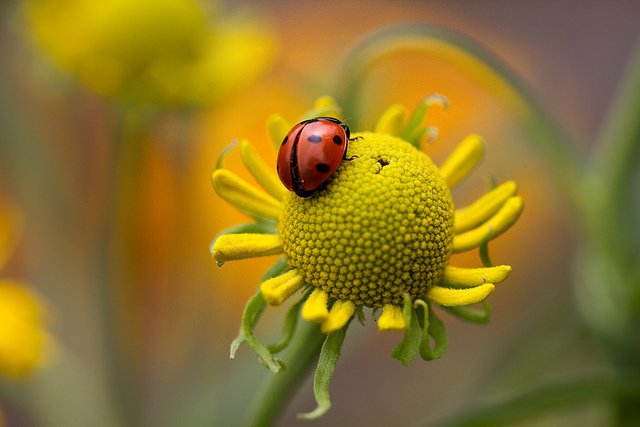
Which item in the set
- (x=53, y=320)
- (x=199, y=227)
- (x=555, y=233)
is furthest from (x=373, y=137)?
(x=555, y=233)

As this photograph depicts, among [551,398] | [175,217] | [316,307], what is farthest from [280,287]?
[175,217]

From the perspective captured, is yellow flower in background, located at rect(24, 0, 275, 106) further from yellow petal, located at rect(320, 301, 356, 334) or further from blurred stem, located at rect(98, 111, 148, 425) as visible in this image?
yellow petal, located at rect(320, 301, 356, 334)

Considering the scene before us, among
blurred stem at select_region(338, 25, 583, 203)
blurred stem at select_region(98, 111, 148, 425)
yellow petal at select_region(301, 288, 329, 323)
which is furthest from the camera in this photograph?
blurred stem at select_region(98, 111, 148, 425)

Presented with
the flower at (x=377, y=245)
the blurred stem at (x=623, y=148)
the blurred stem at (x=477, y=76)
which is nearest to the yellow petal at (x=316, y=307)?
the flower at (x=377, y=245)

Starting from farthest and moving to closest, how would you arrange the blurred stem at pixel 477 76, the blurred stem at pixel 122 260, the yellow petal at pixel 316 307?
1. the blurred stem at pixel 122 260
2. the blurred stem at pixel 477 76
3. the yellow petal at pixel 316 307

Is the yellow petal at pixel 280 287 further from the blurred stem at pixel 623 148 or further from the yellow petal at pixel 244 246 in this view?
the blurred stem at pixel 623 148

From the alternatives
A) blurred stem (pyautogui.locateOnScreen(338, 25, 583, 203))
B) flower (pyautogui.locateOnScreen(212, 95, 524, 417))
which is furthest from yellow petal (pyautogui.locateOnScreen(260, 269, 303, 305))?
blurred stem (pyautogui.locateOnScreen(338, 25, 583, 203))
